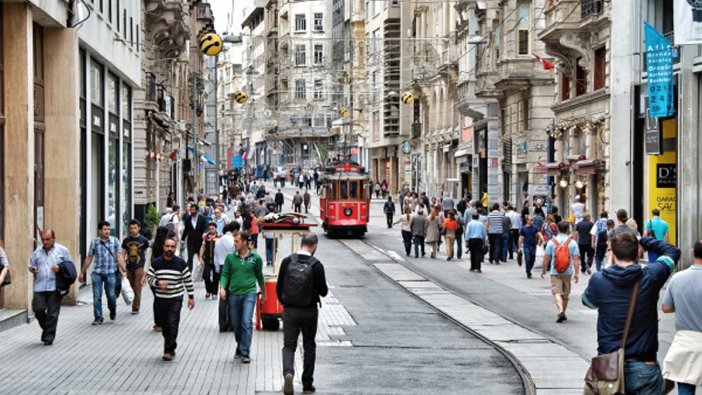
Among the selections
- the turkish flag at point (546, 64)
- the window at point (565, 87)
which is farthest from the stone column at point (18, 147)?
the turkish flag at point (546, 64)

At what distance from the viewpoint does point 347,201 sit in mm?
47594

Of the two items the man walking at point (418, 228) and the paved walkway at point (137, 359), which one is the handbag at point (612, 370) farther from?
the man walking at point (418, 228)

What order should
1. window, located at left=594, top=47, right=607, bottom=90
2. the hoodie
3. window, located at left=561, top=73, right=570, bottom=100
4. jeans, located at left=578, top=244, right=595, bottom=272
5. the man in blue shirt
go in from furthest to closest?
window, located at left=561, top=73, right=570, bottom=100 → window, located at left=594, top=47, right=607, bottom=90 → the man in blue shirt → jeans, located at left=578, top=244, right=595, bottom=272 → the hoodie

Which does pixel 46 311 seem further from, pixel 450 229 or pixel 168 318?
pixel 450 229

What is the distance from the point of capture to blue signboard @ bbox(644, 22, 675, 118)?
1143 inches

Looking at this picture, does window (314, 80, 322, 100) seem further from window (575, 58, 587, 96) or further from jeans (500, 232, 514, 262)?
jeans (500, 232, 514, 262)

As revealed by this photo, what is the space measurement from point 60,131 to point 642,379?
632 inches

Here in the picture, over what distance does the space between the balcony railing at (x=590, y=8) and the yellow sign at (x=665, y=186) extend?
6102 mm

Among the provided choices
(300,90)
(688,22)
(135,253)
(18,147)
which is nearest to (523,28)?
(688,22)

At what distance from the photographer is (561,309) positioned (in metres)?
19.9

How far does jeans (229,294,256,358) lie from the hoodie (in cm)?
652

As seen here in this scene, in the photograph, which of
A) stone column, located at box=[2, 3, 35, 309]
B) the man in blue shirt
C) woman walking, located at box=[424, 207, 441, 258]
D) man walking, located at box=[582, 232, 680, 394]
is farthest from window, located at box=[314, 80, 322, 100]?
man walking, located at box=[582, 232, 680, 394]

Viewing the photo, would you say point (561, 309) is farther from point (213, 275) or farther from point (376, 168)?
point (376, 168)

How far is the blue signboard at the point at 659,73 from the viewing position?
29031 mm
